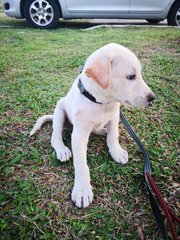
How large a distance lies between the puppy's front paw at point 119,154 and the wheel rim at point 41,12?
5746mm

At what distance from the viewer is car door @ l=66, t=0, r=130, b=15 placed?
7081mm

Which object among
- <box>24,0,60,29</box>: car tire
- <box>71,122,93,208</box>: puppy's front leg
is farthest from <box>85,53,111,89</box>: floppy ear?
<box>24,0,60,29</box>: car tire

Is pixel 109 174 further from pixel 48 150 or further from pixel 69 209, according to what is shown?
pixel 48 150

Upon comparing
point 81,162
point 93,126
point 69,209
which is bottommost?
point 69,209

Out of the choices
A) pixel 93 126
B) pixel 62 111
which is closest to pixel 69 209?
pixel 93 126

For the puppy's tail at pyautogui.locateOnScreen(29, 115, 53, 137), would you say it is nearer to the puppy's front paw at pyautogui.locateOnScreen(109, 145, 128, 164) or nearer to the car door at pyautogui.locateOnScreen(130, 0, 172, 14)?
the puppy's front paw at pyautogui.locateOnScreen(109, 145, 128, 164)

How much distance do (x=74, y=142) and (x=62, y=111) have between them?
526mm

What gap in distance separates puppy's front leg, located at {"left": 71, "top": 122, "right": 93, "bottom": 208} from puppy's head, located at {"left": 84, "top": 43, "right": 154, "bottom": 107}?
351 mm

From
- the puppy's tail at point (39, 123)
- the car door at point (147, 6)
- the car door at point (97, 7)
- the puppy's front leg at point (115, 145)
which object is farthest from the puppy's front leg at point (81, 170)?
the car door at point (147, 6)

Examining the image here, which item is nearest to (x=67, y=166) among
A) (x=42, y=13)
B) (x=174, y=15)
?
(x=42, y=13)

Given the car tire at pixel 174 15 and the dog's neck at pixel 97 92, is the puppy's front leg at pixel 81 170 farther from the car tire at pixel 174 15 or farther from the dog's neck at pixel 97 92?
the car tire at pixel 174 15

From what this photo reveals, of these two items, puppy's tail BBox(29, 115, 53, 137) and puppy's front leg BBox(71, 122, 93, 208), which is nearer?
puppy's front leg BBox(71, 122, 93, 208)

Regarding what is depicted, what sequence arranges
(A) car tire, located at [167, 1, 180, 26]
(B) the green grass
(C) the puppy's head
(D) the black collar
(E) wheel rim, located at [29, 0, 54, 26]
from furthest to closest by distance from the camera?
1. (A) car tire, located at [167, 1, 180, 26]
2. (E) wheel rim, located at [29, 0, 54, 26]
3. (D) the black collar
4. (C) the puppy's head
5. (B) the green grass

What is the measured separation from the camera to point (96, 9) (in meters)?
7.21
